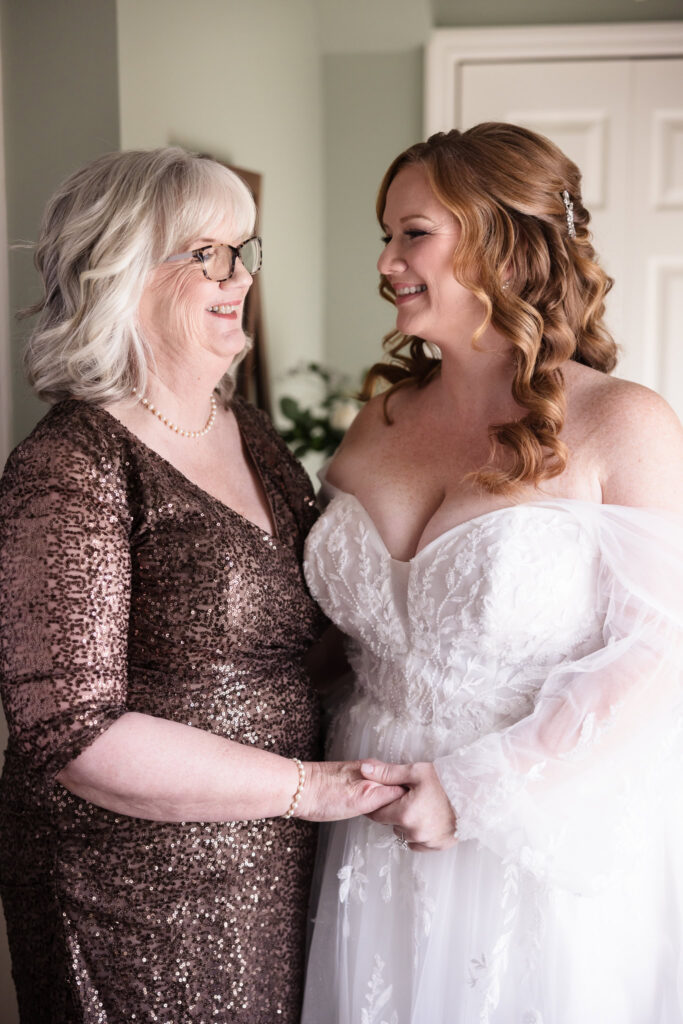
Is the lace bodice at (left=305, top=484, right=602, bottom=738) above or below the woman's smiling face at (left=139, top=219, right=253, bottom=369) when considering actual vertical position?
below

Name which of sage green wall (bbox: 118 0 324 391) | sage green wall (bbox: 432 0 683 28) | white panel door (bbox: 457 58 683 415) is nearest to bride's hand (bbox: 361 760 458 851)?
sage green wall (bbox: 118 0 324 391)

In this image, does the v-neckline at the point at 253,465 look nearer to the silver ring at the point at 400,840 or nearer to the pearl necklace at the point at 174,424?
the pearl necklace at the point at 174,424

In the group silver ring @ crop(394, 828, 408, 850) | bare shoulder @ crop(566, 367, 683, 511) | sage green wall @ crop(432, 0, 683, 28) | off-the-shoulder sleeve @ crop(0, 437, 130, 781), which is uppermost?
sage green wall @ crop(432, 0, 683, 28)

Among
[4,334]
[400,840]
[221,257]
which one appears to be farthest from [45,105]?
[400,840]

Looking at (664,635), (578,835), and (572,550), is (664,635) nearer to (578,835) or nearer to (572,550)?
(572,550)

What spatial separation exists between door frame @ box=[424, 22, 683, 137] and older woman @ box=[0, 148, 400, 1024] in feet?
7.47

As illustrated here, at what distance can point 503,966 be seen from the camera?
1.45m

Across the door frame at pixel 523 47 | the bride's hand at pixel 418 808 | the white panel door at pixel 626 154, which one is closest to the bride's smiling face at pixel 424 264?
the bride's hand at pixel 418 808

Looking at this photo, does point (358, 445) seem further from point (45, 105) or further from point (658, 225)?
point (658, 225)

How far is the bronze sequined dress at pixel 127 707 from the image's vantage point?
1298 mm

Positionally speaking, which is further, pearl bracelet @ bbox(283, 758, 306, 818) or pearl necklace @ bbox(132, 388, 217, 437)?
pearl necklace @ bbox(132, 388, 217, 437)

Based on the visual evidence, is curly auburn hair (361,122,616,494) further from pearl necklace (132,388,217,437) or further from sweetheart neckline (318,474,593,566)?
pearl necklace (132,388,217,437)

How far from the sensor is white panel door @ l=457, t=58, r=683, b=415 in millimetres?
3498

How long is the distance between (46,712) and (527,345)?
3.09ft
